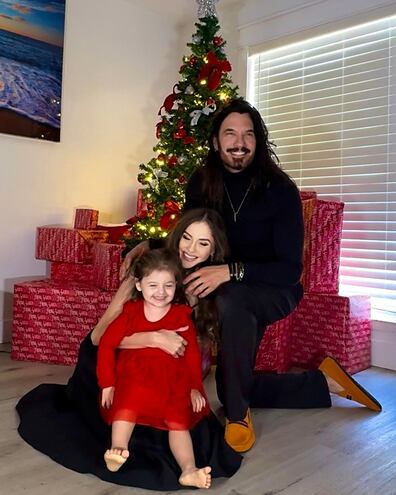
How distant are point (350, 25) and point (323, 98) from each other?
40 cm

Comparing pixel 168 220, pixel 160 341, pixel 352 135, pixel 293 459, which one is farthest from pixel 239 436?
pixel 352 135

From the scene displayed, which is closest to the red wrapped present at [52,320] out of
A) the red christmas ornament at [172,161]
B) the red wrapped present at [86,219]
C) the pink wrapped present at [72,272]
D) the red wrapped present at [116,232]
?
the pink wrapped present at [72,272]

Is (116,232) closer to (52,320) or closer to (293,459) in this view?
(52,320)

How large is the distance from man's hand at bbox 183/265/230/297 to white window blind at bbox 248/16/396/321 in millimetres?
1328

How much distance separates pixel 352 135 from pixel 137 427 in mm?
1983

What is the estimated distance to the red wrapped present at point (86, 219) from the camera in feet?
9.57

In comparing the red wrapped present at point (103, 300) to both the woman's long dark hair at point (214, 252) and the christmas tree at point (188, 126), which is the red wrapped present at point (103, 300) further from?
the woman's long dark hair at point (214, 252)

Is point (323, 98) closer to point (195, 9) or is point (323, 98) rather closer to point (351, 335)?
point (195, 9)

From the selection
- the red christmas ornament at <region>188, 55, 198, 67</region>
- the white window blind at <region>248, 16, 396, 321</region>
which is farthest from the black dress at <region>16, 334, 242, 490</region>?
the red christmas ornament at <region>188, 55, 198, 67</region>

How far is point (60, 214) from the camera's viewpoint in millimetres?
3047

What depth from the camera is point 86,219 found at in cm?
292

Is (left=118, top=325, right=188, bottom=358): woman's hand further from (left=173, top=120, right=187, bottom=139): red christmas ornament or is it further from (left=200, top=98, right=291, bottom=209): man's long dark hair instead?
(left=173, top=120, right=187, bottom=139): red christmas ornament

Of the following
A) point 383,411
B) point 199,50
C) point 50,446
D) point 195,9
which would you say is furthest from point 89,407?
point 195,9

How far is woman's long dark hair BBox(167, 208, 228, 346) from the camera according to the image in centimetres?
164
